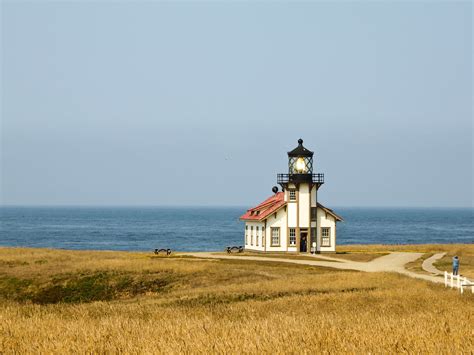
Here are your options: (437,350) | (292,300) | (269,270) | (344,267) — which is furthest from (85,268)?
(437,350)


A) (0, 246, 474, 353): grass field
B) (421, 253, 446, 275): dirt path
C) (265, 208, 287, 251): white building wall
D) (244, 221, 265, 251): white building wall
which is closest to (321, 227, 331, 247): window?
(265, 208, 287, 251): white building wall

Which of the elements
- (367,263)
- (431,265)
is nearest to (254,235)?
(367,263)

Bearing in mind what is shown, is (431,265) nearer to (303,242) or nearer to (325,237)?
(303,242)

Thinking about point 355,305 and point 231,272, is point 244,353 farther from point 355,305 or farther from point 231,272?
point 231,272

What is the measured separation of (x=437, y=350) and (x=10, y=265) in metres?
47.4

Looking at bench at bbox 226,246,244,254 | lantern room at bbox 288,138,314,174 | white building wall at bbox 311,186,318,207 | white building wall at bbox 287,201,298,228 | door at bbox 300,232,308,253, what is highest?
lantern room at bbox 288,138,314,174

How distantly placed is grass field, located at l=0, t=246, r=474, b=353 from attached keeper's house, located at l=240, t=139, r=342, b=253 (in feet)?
42.1

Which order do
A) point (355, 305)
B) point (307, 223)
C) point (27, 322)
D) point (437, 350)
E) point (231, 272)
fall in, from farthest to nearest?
point (307, 223), point (231, 272), point (355, 305), point (27, 322), point (437, 350)

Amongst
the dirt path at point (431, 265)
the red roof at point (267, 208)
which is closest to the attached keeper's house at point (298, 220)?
the red roof at point (267, 208)

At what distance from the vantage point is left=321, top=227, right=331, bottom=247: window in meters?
74.6

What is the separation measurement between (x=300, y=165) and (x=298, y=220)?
5.40m

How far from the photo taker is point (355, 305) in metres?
29.3

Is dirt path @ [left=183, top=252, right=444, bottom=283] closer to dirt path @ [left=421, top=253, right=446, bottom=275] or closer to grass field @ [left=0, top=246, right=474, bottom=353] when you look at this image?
dirt path @ [left=421, top=253, right=446, bottom=275]

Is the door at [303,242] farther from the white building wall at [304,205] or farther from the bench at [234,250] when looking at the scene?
the bench at [234,250]
